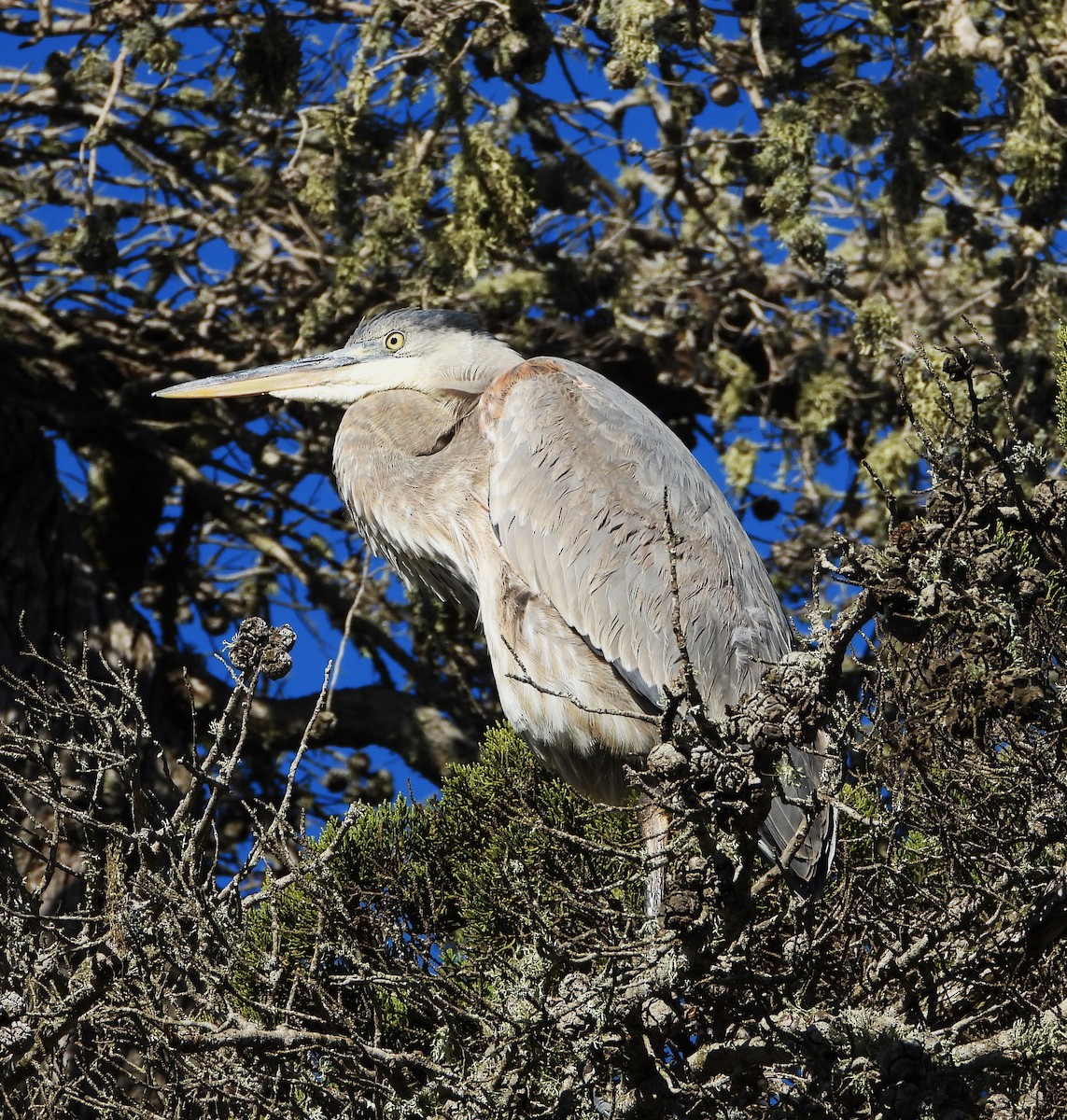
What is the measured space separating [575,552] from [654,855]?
152 centimetres

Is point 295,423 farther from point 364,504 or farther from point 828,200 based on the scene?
point 828,200

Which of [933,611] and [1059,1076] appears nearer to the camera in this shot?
[933,611]

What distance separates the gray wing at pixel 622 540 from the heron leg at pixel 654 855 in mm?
292

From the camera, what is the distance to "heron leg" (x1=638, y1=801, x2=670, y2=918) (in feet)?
7.45

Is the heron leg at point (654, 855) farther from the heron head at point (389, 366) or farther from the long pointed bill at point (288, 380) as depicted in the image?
the long pointed bill at point (288, 380)

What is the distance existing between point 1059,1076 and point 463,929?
1216 mm

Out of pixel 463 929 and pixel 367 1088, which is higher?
pixel 463 929

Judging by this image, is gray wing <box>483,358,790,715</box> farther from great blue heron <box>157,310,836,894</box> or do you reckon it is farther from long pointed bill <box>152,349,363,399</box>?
long pointed bill <box>152,349,363,399</box>

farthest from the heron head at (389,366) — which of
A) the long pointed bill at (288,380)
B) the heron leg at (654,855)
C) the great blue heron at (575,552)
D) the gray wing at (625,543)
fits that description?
the heron leg at (654,855)

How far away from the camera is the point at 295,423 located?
5227mm

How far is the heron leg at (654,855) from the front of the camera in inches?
89.3

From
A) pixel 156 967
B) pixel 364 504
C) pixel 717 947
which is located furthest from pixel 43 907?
pixel 717 947

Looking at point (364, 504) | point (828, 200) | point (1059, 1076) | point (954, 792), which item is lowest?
point (1059, 1076)

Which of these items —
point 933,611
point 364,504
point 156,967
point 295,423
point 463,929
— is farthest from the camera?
point 295,423
